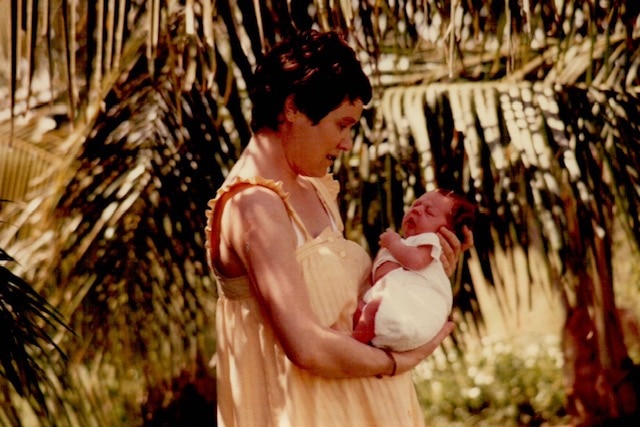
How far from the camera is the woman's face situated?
232cm

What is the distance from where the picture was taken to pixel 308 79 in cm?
Answer: 231

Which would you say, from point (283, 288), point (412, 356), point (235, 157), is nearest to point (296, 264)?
point (283, 288)

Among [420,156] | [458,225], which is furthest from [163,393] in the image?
[458,225]

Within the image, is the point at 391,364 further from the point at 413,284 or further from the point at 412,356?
the point at 413,284

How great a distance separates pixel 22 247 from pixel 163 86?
2.51 feet

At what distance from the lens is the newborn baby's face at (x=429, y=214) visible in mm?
2691

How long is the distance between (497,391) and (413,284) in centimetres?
584

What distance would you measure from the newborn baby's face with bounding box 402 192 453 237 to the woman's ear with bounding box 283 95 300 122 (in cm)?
51

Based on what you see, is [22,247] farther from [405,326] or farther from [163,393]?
[405,326]

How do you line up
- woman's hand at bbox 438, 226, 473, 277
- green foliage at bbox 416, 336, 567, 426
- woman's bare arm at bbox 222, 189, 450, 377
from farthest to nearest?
green foliage at bbox 416, 336, 567, 426
woman's hand at bbox 438, 226, 473, 277
woman's bare arm at bbox 222, 189, 450, 377

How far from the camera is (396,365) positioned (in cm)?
229

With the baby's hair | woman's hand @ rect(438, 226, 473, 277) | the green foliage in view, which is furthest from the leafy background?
the green foliage

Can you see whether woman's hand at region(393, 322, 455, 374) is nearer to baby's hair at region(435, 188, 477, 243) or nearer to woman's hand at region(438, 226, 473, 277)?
woman's hand at region(438, 226, 473, 277)

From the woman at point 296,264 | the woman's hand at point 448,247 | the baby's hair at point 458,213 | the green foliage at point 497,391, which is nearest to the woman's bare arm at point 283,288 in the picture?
the woman at point 296,264
